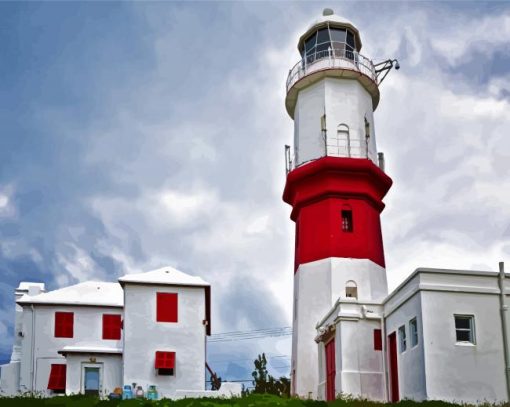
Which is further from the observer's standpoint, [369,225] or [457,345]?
[369,225]

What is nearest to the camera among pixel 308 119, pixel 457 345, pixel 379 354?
pixel 457 345

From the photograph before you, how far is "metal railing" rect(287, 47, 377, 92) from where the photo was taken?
47.3m

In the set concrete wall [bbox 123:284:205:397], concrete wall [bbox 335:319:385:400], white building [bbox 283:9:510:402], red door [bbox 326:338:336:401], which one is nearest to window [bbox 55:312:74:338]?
concrete wall [bbox 123:284:205:397]

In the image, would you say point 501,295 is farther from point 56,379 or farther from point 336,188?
point 56,379

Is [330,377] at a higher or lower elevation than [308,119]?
lower

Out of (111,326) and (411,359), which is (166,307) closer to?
(111,326)

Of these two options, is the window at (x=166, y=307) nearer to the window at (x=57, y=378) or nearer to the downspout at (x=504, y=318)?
the window at (x=57, y=378)

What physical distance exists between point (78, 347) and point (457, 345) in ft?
68.7

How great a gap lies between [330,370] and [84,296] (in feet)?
53.8

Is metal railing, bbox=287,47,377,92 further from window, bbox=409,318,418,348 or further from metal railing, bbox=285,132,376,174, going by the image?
window, bbox=409,318,418,348

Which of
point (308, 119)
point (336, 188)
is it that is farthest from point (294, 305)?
point (308, 119)

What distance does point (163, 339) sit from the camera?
4209 centimetres

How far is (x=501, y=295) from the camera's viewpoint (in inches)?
1255

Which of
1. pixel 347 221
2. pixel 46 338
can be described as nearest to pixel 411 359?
pixel 347 221
